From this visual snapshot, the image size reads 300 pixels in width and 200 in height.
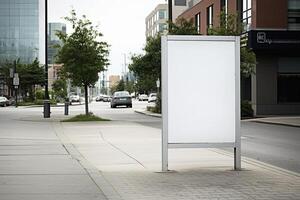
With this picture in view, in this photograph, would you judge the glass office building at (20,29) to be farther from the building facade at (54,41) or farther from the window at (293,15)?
the window at (293,15)

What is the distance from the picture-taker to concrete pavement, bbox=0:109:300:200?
798 cm

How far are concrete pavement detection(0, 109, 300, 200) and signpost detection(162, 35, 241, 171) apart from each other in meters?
0.64

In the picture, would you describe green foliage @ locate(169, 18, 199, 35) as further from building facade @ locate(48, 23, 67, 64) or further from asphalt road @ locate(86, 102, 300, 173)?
asphalt road @ locate(86, 102, 300, 173)

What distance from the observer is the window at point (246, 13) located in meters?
35.2

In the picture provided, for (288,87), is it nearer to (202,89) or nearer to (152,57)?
(152,57)

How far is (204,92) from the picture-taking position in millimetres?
10406

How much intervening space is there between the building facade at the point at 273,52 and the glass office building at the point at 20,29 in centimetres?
8033

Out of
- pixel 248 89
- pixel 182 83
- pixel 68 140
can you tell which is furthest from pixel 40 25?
pixel 182 83

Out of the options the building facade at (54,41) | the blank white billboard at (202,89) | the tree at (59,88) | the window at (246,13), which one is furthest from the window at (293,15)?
the tree at (59,88)

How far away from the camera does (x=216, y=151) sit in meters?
14.0

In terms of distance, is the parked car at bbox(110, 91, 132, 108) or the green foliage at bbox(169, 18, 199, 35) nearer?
the green foliage at bbox(169, 18, 199, 35)

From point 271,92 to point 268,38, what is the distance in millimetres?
3586

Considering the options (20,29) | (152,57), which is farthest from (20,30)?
(152,57)

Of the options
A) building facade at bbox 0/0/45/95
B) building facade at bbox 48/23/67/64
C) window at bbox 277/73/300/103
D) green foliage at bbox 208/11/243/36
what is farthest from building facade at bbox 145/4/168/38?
green foliage at bbox 208/11/243/36
